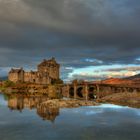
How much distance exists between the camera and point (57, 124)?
181 ft

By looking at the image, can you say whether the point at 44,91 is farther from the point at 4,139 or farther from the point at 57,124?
the point at 4,139

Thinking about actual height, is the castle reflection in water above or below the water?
above

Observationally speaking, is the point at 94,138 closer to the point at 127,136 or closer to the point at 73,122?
the point at 127,136

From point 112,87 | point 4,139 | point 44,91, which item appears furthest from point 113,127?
point 44,91

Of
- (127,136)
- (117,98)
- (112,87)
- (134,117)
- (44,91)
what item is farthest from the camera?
(44,91)

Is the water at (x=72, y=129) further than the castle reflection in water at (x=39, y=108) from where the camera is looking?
No

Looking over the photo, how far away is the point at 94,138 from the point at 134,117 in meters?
24.6

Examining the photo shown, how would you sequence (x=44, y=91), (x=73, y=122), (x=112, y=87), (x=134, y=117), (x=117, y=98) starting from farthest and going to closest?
(x=44, y=91)
(x=112, y=87)
(x=117, y=98)
(x=134, y=117)
(x=73, y=122)

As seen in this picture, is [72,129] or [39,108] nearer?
[72,129]

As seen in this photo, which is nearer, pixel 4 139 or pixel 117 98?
pixel 4 139

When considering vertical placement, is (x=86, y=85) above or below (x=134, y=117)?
above

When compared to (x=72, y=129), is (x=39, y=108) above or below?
above

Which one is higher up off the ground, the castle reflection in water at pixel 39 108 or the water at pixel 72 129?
the castle reflection in water at pixel 39 108

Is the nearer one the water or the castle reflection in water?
the water
